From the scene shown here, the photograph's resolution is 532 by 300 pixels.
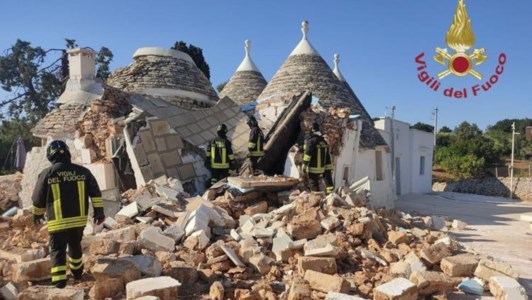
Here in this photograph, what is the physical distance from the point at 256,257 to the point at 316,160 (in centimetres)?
353

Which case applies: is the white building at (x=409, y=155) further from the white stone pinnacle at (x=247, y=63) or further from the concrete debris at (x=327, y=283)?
the concrete debris at (x=327, y=283)

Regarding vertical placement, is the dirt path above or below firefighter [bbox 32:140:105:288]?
below

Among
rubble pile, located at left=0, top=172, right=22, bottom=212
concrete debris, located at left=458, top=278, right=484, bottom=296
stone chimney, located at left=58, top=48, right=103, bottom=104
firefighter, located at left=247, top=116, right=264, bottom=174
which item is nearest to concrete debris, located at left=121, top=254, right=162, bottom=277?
concrete debris, located at left=458, top=278, right=484, bottom=296

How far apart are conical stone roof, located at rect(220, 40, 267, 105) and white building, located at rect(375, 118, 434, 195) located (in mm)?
5212

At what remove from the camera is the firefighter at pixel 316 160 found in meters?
7.81

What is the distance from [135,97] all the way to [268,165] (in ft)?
12.3

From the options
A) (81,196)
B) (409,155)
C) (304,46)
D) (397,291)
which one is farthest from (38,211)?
(409,155)

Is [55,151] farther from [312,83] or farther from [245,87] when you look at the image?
[245,87]

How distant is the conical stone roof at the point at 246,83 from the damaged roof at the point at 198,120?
5.75 m

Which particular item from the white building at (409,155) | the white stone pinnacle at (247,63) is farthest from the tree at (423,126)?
the white stone pinnacle at (247,63)

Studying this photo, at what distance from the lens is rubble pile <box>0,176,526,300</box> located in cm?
398

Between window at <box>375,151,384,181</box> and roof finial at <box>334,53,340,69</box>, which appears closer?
window at <box>375,151,384,181</box>

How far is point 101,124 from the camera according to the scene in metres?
9.23

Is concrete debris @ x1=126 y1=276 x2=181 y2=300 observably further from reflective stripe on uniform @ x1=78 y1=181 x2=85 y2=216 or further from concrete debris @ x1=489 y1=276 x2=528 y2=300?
concrete debris @ x1=489 y1=276 x2=528 y2=300
